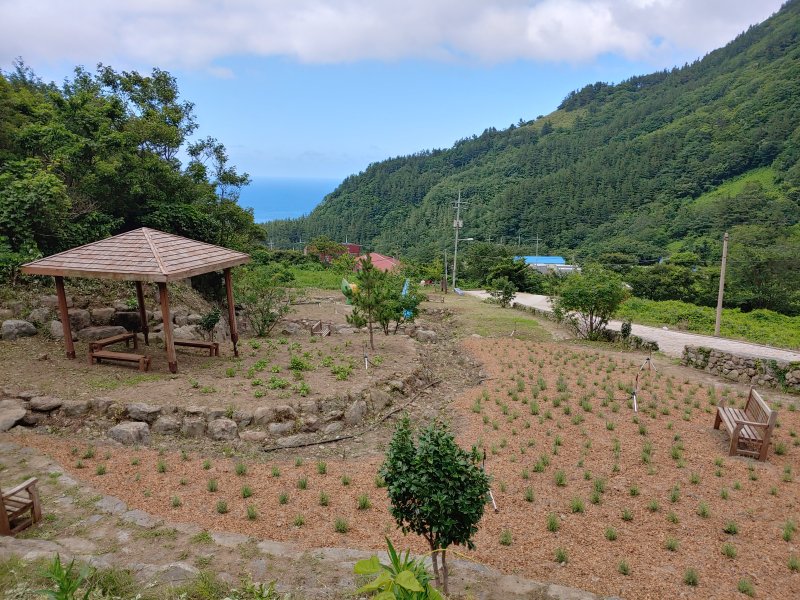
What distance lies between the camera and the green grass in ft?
64.1

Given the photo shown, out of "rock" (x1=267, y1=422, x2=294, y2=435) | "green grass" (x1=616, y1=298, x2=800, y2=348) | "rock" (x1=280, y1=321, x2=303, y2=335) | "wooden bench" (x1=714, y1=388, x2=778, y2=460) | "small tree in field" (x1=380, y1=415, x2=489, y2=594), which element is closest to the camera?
"small tree in field" (x1=380, y1=415, x2=489, y2=594)

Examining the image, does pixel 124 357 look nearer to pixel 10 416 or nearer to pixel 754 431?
pixel 10 416

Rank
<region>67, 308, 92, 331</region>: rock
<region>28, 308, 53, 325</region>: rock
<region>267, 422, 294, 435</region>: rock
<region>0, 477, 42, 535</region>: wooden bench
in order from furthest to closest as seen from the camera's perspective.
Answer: <region>67, 308, 92, 331</region>: rock
<region>28, 308, 53, 325</region>: rock
<region>267, 422, 294, 435</region>: rock
<region>0, 477, 42, 535</region>: wooden bench

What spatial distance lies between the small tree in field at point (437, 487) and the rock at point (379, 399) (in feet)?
18.9

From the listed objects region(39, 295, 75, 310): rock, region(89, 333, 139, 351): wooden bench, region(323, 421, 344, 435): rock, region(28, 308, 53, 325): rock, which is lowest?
region(323, 421, 344, 435): rock

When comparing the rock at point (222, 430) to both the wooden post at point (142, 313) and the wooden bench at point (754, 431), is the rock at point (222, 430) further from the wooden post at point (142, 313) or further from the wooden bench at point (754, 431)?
the wooden bench at point (754, 431)

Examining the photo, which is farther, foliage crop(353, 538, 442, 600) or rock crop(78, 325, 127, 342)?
rock crop(78, 325, 127, 342)

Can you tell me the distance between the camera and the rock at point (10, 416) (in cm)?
738

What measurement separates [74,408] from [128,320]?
5080mm

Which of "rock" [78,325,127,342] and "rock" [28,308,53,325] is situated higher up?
"rock" [28,308,53,325]

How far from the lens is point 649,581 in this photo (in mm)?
4445

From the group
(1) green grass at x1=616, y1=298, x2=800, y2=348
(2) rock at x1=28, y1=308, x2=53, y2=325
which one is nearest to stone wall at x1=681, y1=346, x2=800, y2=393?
(1) green grass at x1=616, y1=298, x2=800, y2=348

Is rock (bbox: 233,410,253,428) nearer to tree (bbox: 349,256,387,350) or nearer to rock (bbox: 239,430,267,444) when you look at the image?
rock (bbox: 239,430,267,444)

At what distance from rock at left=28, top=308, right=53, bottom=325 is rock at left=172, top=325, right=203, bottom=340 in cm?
290
